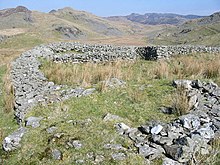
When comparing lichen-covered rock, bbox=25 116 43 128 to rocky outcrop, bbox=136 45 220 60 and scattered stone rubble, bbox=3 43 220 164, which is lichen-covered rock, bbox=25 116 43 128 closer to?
scattered stone rubble, bbox=3 43 220 164

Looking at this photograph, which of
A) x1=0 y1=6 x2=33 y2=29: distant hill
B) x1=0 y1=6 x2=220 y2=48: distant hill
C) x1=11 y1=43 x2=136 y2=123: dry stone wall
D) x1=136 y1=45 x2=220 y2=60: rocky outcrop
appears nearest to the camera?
x1=11 y1=43 x2=136 y2=123: dry stone wall

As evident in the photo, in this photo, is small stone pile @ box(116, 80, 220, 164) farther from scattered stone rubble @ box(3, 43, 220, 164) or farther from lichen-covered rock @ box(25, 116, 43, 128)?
lichen-covered rock @ box(25, 116, 43, 128)

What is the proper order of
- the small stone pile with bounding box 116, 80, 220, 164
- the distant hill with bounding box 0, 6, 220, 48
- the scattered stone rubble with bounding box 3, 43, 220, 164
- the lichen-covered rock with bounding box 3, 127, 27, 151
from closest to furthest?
the small stone pile with bounding box 116, 80, 220, 164 → the scattered stone rubble with bounding box 3, 43, 220, 164 → the lichen-covered rock with bounding box 3, 127, 27, 151 → the distant hill with bounding box 0, 6, 220, 48

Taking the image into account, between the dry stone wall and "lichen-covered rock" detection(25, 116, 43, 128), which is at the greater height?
the dry stone wall

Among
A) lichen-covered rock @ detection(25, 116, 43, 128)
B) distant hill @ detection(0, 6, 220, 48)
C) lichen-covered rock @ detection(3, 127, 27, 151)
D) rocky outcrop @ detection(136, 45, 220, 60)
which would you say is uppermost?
distant hill @ detection(0, 6, 220, 48)

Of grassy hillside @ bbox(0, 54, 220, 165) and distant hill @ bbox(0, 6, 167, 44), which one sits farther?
distant hill @ bbox(0, 6, 167, 44)

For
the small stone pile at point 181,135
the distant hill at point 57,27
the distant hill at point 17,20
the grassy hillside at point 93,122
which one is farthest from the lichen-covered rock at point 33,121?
the distant hill at point 17,20

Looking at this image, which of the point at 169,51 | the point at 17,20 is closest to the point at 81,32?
the point at 17,20

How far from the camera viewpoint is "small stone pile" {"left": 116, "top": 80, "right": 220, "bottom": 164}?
17.4 ft

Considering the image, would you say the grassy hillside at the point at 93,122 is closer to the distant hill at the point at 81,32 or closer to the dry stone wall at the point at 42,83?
the dry stone wall at the point at 42,83

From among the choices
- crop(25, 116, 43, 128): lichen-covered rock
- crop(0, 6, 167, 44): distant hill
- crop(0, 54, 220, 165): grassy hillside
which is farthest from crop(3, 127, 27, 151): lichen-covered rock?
crop(0, 6, 167, 44): distant hill

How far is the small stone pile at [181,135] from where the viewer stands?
5301 millimetres

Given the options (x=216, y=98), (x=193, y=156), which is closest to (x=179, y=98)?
(x=216, y=98)

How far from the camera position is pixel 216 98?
8.16 metres
